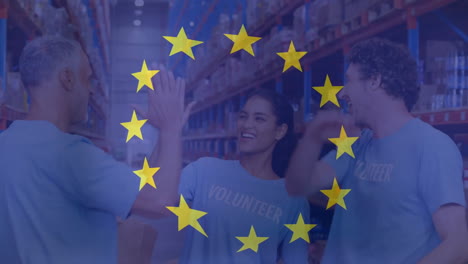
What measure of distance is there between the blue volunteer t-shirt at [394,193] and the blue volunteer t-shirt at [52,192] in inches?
37.5

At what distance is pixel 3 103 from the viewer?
156cm

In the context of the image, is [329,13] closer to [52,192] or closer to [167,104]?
[167,104]

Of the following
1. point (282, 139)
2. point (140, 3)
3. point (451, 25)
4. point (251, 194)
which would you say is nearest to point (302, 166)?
point (282, 139)

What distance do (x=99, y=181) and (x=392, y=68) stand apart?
1.25 m

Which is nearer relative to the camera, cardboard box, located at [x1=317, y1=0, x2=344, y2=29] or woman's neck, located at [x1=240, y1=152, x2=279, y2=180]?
woman's neck, located at [x1=240, y1=152, x2=279, y2=180]

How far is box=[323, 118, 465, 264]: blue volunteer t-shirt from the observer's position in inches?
67.7

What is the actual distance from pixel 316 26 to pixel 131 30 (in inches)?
44.7

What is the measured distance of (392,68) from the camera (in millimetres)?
1892

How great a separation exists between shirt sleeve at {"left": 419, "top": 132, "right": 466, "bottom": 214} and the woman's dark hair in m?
0.51

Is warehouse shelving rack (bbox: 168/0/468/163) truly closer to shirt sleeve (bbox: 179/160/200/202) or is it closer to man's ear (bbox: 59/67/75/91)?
shirt sleeve (bbox: 179/160/200/202)

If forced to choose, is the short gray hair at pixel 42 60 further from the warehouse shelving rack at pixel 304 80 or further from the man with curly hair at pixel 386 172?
the man with curly hair at pixel 386 172

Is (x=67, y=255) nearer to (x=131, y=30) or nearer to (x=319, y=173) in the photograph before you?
(x=131, y=30)

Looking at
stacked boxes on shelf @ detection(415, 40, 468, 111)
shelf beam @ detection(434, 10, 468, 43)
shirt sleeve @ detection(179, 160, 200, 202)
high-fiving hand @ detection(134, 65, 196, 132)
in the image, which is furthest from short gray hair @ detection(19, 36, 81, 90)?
shelf beam @ detection(434, 10, 468, 43)

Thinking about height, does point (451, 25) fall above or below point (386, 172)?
above
